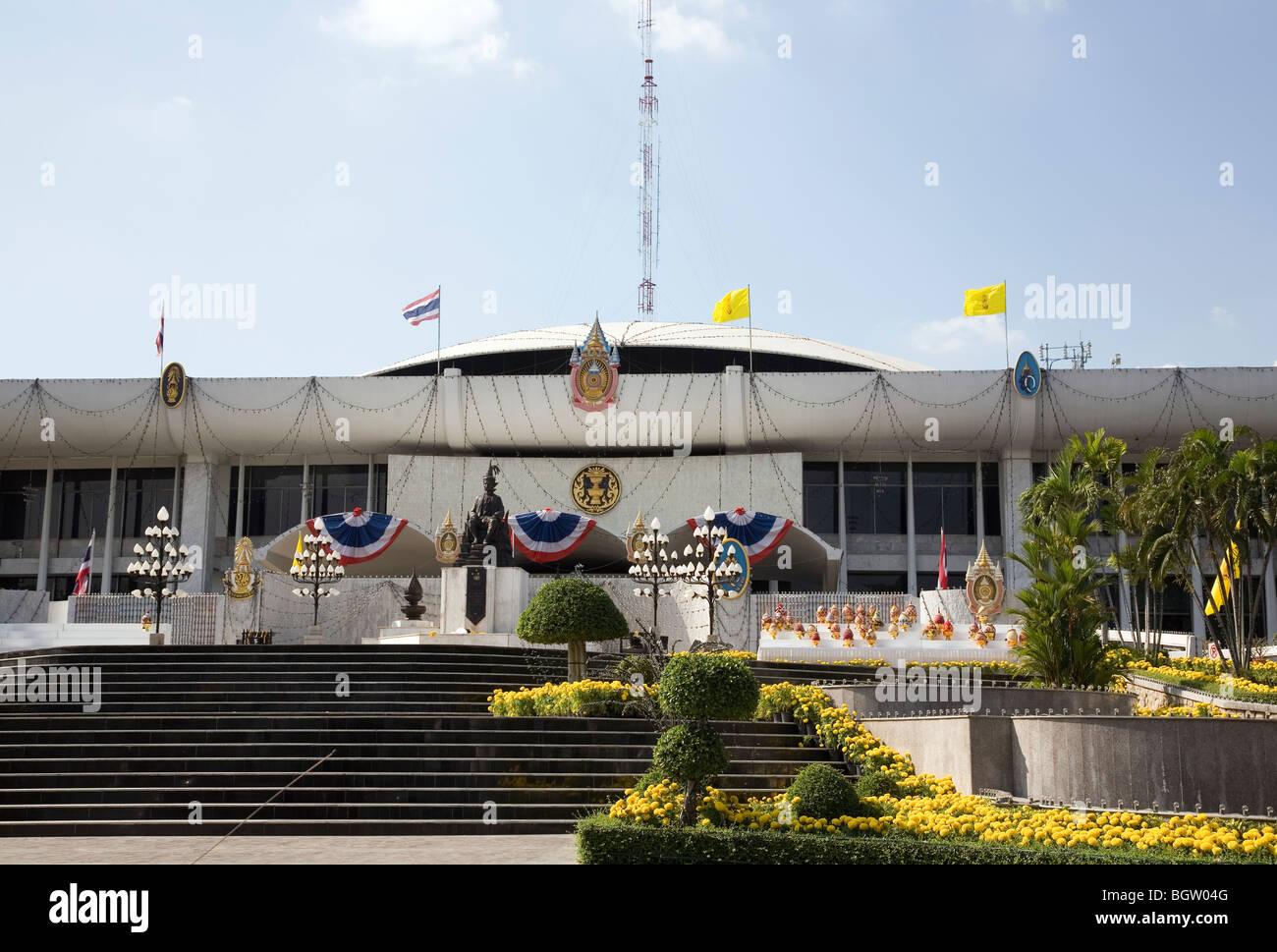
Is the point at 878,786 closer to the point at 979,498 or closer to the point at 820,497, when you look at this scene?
the point at 820,497

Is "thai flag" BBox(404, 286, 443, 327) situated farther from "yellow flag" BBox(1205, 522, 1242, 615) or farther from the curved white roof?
"yellow flag" BBox(1205, 522, 1242, 615)

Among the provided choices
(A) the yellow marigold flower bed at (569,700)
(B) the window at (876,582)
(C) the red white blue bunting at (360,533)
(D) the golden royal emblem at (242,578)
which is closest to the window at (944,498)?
(B) the window at (876,582)

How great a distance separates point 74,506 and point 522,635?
111 ft

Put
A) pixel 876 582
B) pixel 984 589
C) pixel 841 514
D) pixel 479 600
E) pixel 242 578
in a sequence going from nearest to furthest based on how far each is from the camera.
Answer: pixel 479 600 → pixel 984 589 → pixel 242 578 → pixel 841 514 → pixel 876 582

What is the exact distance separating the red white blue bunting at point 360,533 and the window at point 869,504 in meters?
16.1

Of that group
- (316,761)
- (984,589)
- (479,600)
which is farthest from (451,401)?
(316,761)

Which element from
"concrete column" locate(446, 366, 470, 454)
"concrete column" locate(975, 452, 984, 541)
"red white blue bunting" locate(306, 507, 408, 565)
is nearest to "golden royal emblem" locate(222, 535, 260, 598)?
"red white blue bunting" locate(306, 507, 408, 565)

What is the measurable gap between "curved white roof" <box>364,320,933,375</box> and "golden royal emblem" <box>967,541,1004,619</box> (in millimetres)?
15984

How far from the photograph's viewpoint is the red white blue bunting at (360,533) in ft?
128

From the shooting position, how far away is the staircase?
13.9 meters
